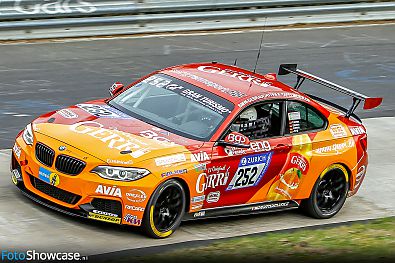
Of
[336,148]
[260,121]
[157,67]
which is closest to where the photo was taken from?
[260,121]

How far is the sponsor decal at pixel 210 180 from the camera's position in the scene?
933 cm

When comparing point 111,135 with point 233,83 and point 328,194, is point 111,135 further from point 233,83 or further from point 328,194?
point 328,194

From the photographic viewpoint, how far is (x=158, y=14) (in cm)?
1981

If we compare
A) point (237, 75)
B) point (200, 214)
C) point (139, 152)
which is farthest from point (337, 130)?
point (139, 152)

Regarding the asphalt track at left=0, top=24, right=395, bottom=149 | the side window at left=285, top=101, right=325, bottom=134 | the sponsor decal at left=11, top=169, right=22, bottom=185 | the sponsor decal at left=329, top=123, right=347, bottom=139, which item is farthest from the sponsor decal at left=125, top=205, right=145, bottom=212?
the asphalt track at left=0, top=24, right=395, bottom=149

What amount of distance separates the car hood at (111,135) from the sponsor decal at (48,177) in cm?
34

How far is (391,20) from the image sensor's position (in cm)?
2305

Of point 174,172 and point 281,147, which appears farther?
point 281,147

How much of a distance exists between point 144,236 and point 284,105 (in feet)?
7.58

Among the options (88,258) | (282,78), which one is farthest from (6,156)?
(282,78)

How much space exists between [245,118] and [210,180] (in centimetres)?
94

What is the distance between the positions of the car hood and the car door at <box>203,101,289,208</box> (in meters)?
0.33

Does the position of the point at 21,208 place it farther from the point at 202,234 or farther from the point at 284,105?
the point at 284,105

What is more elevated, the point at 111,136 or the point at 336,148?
the point at 111,136
